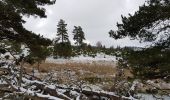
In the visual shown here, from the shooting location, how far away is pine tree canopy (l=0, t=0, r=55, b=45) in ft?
59.0

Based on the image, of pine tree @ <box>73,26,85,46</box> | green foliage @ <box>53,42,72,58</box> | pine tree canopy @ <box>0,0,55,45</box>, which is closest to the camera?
pine tree canopy @ <box>0,0,55,45</box>

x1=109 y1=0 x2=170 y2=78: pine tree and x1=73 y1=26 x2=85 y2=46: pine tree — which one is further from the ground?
x1=73 y1=26 x2=85 y2=46: pine tree

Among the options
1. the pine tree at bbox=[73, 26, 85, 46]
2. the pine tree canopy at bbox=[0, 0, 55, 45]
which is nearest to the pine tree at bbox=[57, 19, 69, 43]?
the pine tree at bbox=[73, 26, 85, 46]

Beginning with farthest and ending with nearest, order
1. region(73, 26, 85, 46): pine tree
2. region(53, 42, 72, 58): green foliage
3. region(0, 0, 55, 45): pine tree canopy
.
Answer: region(73, 26, 85, 46): pine tree
region(53, 42, 72, 58): green foliage
region(0, 0, 55, 45): pine tree canopy

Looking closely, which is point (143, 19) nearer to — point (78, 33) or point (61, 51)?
point (61, 51)

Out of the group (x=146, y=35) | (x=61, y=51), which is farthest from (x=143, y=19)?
(x=61, y=51)

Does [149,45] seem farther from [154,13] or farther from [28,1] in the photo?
[28,1]

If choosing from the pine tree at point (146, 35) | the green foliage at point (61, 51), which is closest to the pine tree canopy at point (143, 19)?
the pine tree at point (146, 35)

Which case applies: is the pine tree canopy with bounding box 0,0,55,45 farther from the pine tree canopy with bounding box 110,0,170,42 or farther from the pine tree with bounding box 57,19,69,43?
the pine tree with bounding box 57,19,69,43

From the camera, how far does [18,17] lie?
60.8ft

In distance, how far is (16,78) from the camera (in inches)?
288

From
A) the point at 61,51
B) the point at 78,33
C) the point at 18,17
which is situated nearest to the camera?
the point at 18,17

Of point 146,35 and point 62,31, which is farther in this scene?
point 62,31

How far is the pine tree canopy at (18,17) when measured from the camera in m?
18.0
